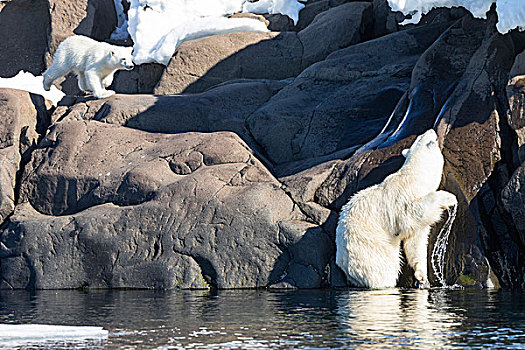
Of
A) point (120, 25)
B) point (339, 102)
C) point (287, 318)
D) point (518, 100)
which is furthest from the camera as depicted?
point (120, 25)

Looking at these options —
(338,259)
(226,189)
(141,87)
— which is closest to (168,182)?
(226,189)

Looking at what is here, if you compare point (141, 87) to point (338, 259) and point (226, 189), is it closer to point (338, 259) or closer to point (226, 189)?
point (226, 189)

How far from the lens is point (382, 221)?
923cm

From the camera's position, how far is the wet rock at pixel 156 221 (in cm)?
988

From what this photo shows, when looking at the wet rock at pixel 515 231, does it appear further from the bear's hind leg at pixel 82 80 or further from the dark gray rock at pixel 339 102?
the bear's hind leg at pixel 82 80

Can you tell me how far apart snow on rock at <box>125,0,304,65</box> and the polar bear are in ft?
11.7

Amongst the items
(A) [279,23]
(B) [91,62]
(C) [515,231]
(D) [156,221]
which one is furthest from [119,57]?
(C) [515,231]

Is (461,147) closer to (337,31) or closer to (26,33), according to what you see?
(337,31)

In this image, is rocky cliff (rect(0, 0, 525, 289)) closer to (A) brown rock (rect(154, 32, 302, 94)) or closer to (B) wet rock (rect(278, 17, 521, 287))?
(B) wet rock (rect(278, 17, 521, 287))

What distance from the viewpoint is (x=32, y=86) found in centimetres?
1633

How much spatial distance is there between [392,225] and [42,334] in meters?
5.31

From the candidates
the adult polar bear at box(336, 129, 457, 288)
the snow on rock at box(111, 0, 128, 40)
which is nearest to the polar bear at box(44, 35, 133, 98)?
the adult polar bear at box(336, 129, 457, 288)

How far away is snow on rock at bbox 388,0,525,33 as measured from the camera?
31.9ft

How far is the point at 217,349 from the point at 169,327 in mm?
1167
